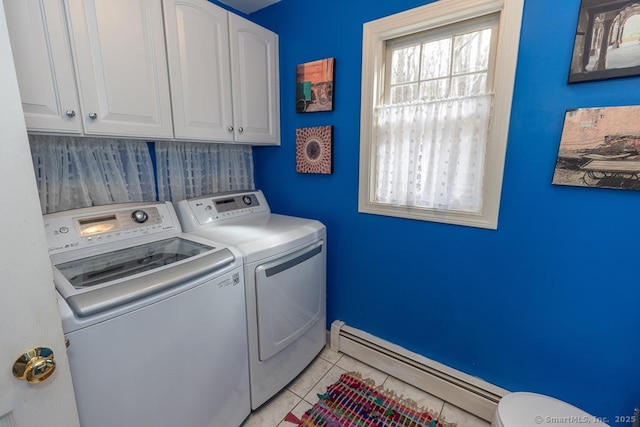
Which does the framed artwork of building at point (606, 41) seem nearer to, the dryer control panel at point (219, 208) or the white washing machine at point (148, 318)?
the white washing machine at point (148, 318)

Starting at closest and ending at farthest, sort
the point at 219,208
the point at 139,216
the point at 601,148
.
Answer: the point at 601,148
the point at 139,216
the point at 219,208

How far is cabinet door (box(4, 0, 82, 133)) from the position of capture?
102 cm

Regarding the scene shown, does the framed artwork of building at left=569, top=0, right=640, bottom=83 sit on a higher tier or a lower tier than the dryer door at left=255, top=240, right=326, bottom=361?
higher

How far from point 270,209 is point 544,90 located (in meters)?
1.83

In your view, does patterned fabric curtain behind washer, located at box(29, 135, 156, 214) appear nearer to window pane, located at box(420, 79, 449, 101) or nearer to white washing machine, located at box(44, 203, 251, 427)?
white washing machine, located at box(44, 203, 251, 427)

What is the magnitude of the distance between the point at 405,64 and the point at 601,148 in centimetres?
100

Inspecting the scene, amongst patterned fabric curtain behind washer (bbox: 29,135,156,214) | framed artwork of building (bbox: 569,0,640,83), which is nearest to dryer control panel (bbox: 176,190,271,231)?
patterned fabric curtain behind washer (bbox: 29,135,156,214)

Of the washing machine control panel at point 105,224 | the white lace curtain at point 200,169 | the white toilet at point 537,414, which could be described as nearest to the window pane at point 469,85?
the white toilet at point 537,414

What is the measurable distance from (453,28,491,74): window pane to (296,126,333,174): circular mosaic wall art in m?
0.79

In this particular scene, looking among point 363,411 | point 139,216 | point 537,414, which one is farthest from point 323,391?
point 139,216

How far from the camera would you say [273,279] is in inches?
57.9

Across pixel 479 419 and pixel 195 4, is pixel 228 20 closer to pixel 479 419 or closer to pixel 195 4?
pixel 195 4

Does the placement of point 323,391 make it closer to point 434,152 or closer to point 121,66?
point 434,152

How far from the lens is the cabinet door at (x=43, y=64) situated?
40.1 inches
